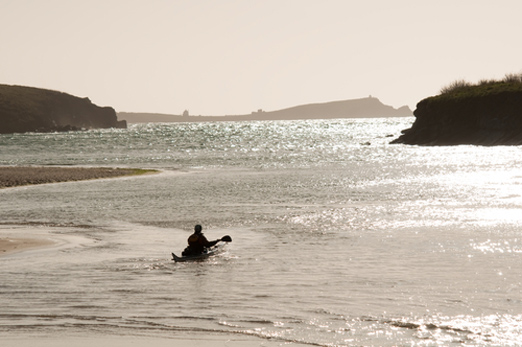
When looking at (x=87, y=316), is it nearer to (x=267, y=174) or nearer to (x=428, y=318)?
(x=428, y=318)

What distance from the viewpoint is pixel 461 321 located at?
15.2m

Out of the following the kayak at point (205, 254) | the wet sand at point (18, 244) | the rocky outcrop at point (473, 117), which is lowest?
the wet sand at point (18, 244)

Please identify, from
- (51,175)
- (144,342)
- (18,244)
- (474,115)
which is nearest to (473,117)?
(474,115)

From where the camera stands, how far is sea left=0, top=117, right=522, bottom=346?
592 inches

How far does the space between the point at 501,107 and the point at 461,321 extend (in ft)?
266

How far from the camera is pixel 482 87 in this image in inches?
4031

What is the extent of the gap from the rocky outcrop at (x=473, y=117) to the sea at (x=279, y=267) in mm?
45180

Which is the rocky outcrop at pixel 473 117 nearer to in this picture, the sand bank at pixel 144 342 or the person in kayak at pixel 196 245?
the person in kayak at pixel 196 245

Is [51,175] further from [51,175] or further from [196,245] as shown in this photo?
[196,245]

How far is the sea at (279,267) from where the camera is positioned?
1503 cm

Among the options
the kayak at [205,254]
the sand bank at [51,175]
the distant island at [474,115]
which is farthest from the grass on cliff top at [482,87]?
the kayak at [205,254]

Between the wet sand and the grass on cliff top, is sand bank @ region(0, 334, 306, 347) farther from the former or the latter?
the grass on cliff top

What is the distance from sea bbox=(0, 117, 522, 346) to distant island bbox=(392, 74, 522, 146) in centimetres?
4560

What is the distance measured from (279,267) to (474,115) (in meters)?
80.3
